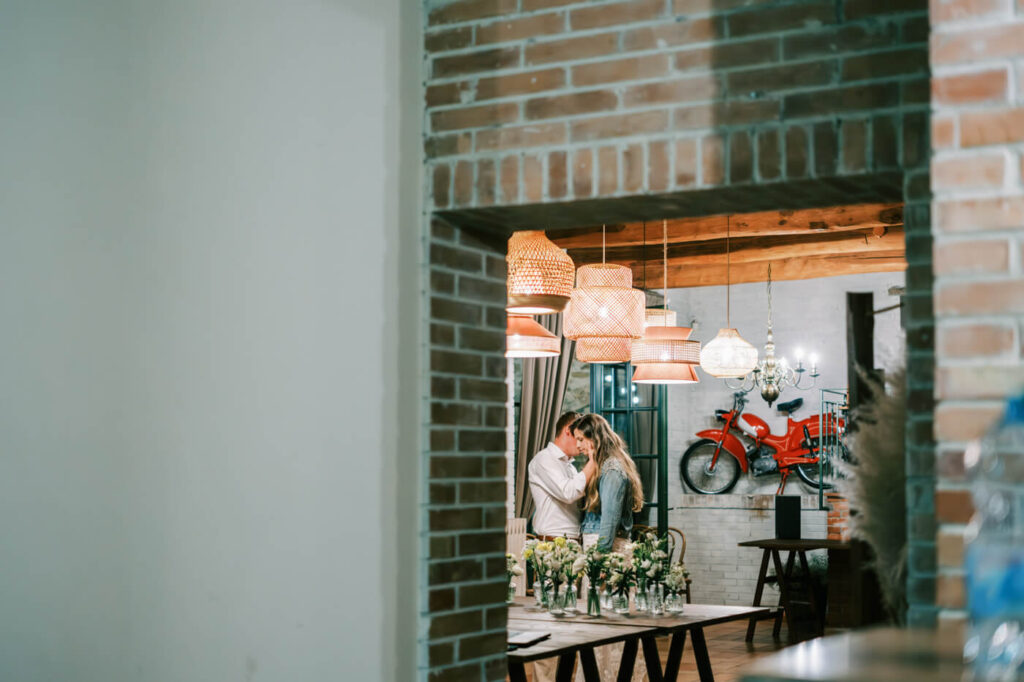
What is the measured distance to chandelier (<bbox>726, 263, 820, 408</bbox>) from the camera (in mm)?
9961

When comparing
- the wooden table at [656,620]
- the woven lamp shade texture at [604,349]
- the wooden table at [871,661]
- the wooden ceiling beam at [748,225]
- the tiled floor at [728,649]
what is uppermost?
the wooden ceiling beam at [748,225]

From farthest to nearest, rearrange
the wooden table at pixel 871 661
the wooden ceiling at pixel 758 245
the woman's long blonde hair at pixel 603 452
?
1. the wooden ceiling at pixel 758 245
2. the woman's long blonde hair at pixel 603 452
3. the wooden table at pixel 871 661

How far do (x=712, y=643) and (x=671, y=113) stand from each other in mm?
7008

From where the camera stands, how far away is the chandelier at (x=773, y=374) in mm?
9961

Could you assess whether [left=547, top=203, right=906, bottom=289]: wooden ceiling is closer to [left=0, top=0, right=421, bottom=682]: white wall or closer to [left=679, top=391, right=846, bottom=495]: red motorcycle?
[left=679, top=391, right=846, bottom=495]: red motorcycle

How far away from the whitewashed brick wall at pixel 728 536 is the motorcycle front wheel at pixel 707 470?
0.35 feet

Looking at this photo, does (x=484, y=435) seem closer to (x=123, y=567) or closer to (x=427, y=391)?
(x=427, y=391)

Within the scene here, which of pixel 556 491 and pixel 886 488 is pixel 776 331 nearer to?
pixel 556 491

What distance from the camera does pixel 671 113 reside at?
7.86ft

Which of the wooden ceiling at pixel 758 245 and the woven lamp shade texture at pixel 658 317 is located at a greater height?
the wooden ceiling at pixel 758 245

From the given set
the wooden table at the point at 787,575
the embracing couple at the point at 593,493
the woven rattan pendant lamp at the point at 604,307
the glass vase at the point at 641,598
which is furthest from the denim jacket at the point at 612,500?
the wooden table at the point at 787,575

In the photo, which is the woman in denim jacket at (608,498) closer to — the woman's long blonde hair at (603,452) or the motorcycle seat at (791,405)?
the woman's long blonde hair at (603,452)

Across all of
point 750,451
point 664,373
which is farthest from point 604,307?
point 750,451

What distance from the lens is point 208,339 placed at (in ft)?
8.27
